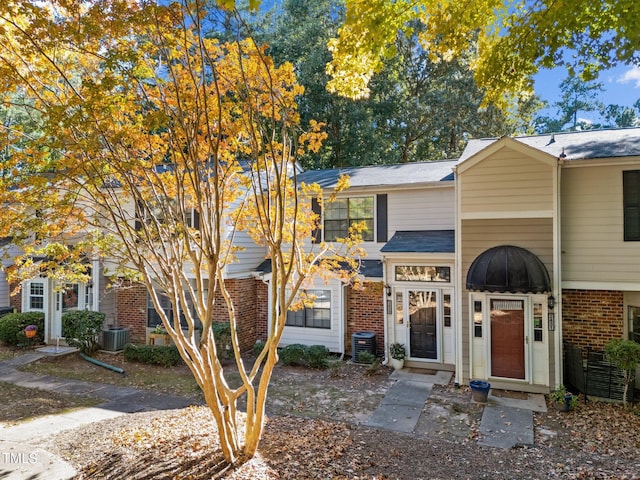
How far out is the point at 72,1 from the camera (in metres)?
5.58

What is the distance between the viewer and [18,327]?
1446 cm

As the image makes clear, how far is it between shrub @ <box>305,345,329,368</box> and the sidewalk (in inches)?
143

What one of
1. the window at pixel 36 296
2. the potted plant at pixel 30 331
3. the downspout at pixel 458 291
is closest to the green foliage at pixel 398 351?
the downspout at pixel 458 291

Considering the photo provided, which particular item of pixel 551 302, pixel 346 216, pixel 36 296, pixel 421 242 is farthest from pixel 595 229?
pixel 36 296

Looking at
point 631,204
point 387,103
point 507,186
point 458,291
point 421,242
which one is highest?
point 387,103

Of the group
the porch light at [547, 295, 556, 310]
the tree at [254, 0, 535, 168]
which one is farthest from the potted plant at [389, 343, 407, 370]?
the tree at [254, 0, 535, 168]

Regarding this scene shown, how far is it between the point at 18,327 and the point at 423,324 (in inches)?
522

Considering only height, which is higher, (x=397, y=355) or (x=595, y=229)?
(x=595, y=229)

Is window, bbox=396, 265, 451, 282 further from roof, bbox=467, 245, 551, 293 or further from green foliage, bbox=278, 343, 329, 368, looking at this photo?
green foliage, bbox=278, 343, 329, 368

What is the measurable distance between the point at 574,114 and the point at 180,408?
134ft

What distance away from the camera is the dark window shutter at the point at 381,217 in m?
13.1

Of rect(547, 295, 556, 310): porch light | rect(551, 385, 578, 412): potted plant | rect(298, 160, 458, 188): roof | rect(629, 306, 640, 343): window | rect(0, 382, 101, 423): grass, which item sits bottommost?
rect(0, 382, 101, 423): grass

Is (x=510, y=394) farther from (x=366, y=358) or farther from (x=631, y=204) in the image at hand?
(x=631, y=204)

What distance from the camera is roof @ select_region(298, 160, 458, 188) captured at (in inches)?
508
